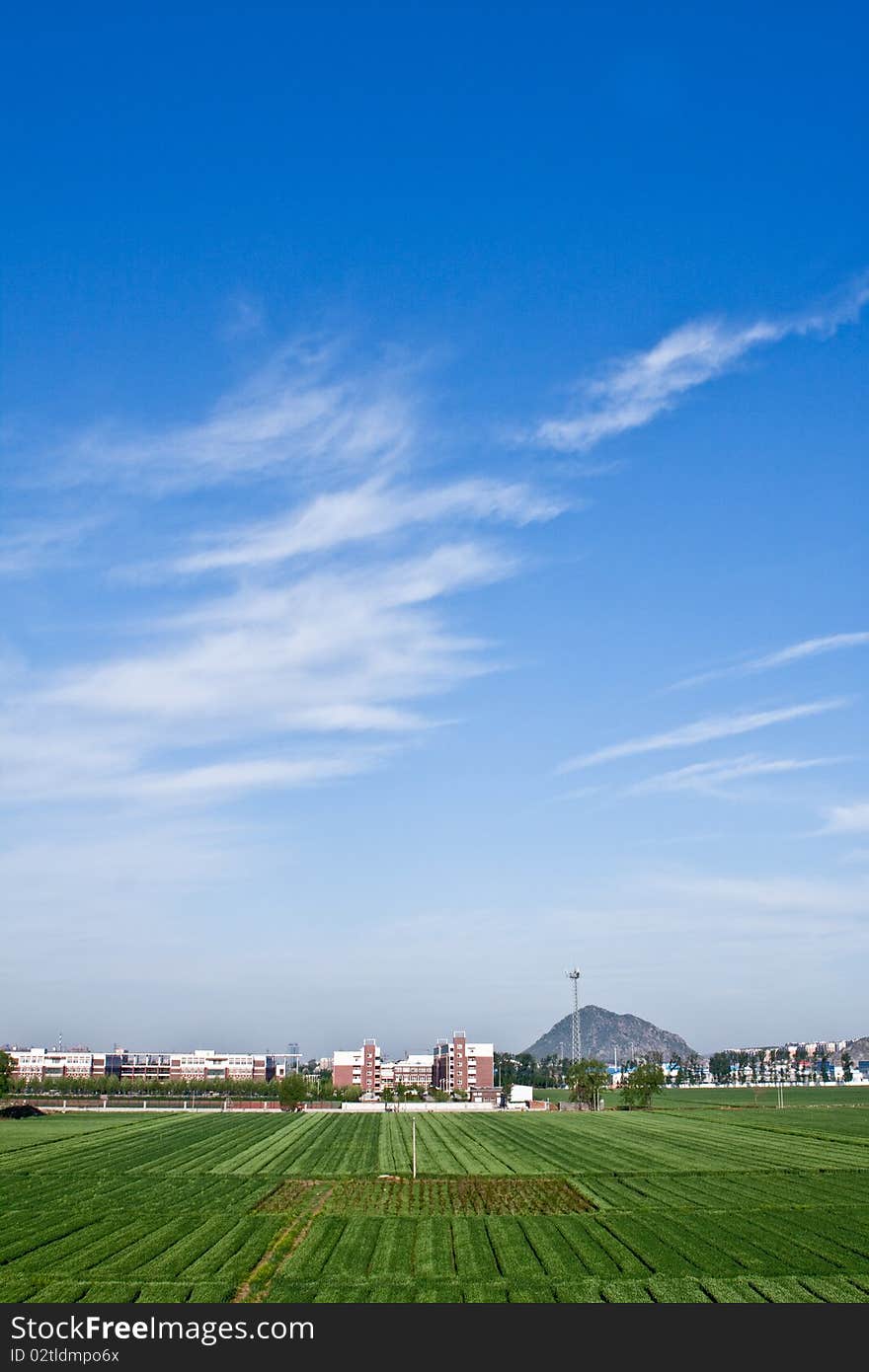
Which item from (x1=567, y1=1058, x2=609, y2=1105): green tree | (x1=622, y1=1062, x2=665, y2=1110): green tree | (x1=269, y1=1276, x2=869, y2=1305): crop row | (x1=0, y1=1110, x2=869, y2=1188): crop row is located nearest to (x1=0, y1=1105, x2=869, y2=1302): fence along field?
(x1=269, y1=1276, x2=869, y2=1305): crop row

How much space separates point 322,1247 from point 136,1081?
170 metres

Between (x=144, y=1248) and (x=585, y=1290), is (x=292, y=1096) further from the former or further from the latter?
(x=585, y=1290)

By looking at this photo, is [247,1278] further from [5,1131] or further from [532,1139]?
[5,1131]

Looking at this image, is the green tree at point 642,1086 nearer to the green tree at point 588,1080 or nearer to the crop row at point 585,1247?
the green tree at point 588,1080

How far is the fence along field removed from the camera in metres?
Result: 32.1

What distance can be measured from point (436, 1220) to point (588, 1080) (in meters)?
106

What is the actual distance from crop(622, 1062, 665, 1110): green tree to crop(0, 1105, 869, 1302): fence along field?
182ft

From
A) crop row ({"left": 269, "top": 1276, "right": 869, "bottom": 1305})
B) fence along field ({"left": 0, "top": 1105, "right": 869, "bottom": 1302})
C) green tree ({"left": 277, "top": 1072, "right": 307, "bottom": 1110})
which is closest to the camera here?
crop row ({"left": 269, "top": 1276, "right": 869, "bottom": 1305})

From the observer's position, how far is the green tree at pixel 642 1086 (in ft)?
449

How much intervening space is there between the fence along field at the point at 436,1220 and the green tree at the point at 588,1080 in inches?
2357

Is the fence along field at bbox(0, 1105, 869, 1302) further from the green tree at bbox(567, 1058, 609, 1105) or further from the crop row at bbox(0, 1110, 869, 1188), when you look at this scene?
the green tree at bbox(567, 1058, 609, 1105)

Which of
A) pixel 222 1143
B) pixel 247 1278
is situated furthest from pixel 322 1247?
pixel 222 1143
